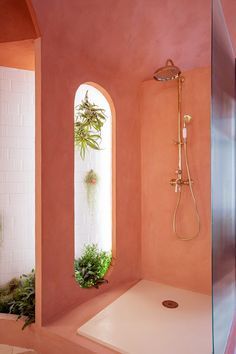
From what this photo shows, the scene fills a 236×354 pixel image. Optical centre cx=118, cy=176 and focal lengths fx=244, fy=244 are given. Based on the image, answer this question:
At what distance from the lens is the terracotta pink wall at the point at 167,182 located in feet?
6.94

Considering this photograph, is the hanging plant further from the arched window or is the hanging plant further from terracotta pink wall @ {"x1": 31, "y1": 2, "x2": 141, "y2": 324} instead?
terracotta pink wall @ {"x1": 31, "y1": 2, "x2": 141, "y2": 324}

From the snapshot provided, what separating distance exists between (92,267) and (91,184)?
824 millimetres

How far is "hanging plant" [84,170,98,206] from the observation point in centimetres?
254

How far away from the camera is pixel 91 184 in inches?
100

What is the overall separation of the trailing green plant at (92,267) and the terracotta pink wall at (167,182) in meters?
0.44

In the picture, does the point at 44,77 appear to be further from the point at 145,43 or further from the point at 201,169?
the point at 201,169

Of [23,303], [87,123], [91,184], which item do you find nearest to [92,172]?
[91,184]

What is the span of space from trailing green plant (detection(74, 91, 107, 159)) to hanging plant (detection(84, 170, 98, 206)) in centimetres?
24

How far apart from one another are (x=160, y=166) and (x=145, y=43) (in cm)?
118

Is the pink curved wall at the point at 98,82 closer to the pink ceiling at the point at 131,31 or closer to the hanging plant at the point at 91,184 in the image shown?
the pink ceiling at the point at 131,31

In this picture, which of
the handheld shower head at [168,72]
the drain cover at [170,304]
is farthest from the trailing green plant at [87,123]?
the drain cover at [170,304]

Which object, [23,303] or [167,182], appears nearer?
[23,303]

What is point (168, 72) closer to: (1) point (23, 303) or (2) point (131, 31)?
(2) point (131, 31)

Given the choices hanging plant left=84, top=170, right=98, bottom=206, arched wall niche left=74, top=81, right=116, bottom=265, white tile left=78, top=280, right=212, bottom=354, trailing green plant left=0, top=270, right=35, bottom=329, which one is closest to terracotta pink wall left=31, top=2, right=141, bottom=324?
trailing green plant left=0, top=270, right=35, bottom=329
